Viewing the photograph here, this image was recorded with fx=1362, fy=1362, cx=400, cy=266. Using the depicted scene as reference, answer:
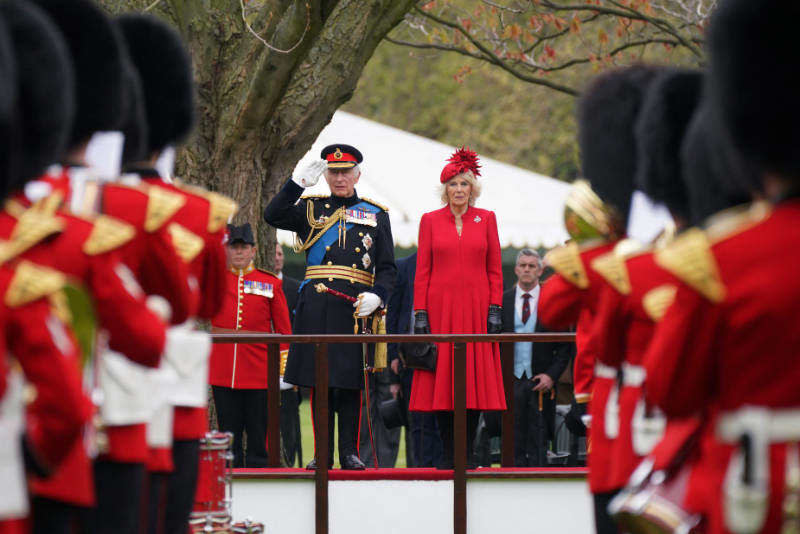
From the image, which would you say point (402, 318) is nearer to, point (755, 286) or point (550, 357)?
point (550, 357)

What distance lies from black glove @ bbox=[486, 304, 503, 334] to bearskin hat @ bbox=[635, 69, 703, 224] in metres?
3.86

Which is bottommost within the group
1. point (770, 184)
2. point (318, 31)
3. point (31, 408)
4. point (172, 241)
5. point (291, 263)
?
point (31, 408)

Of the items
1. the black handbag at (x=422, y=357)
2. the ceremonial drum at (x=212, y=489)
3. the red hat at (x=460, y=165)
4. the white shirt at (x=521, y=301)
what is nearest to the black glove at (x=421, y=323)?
the black handbag at (x=422, y=357)

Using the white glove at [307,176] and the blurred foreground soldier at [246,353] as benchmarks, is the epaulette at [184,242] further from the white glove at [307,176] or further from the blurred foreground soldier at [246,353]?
the blurred foreground soldier at [246,353]

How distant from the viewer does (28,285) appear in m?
3.07

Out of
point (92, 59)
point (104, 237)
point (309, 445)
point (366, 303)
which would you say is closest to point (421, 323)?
point (366, 303)

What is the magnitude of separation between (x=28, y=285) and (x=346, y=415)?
193 inches

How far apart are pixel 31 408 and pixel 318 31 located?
5.12 m

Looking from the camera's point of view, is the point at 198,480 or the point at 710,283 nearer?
the point at 710,283

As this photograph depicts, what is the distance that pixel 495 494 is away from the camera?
7.65 meters

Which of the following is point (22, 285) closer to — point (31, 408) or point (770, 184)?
point (31, 408)

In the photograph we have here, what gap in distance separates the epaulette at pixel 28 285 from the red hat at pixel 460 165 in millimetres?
5306

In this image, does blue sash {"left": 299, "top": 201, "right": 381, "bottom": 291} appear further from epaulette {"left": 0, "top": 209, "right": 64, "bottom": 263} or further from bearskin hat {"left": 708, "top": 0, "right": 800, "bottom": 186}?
bearskin hat {"left": 708, "top": 0, "right": 800, "bottom": 186}

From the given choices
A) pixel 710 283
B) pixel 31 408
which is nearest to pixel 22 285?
pixel 31 408
